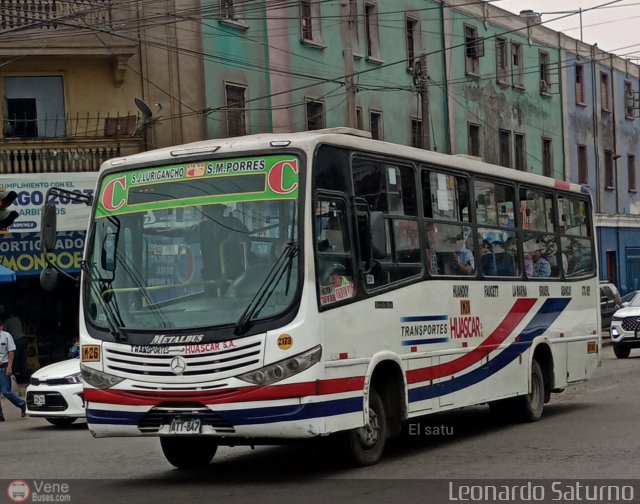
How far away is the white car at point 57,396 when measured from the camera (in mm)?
Answer: 17750

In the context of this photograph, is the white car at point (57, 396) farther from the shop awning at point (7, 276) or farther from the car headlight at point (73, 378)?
the shop awning at point (7, 276)

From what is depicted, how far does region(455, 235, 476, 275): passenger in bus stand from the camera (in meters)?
13.6

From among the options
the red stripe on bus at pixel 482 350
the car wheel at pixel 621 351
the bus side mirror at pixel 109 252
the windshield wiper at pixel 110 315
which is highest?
the bus side mirror at pixel 109 252

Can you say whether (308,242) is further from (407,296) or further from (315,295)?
(407,296)

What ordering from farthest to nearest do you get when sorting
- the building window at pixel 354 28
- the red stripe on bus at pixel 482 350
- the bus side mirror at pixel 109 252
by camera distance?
the building window at pixel 354 28 → the red stripe on bus at pixel 482 350 → the bus side mirror at pixel 109 252

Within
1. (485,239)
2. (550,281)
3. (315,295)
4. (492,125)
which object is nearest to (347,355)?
(315,295)

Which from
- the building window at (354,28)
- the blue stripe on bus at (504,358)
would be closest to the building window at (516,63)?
the building window at (354,28)

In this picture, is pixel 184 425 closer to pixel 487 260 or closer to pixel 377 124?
pixel 487 260

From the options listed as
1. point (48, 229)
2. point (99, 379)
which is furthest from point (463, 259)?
point (48, 229)

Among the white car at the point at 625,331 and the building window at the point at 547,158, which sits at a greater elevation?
the building window at the point at 547,158

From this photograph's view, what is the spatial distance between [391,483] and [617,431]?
4360mm

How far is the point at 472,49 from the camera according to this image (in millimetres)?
40500

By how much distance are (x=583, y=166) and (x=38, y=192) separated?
1059 inches

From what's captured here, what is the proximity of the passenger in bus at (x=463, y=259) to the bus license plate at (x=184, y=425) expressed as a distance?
13.7 feet
